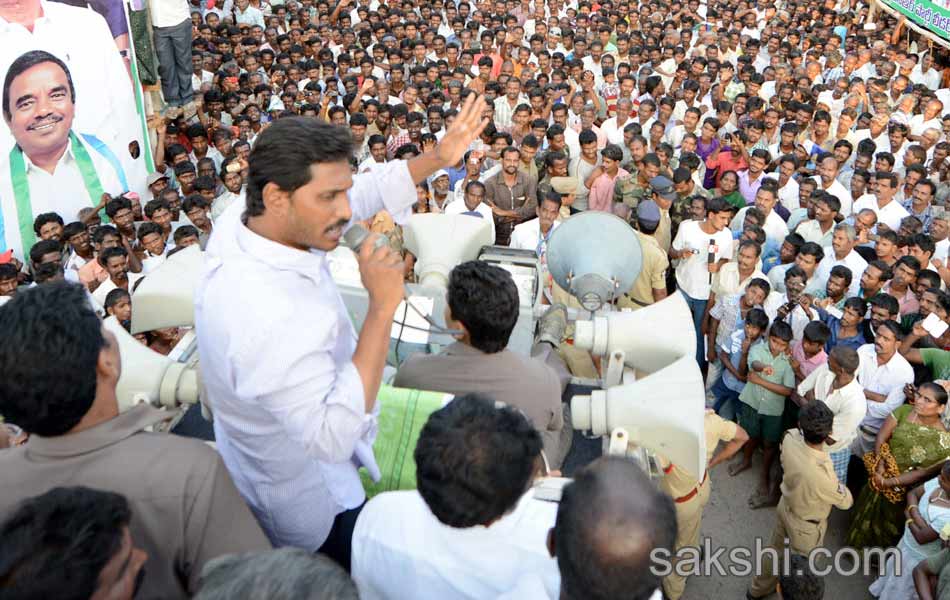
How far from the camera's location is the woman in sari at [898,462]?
3830 mm

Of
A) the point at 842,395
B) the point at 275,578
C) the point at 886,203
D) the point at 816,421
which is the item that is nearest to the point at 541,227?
the point at 842,395

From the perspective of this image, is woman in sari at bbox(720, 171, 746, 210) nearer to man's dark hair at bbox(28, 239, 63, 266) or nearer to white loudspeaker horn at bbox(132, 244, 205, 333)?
white loudspeaker horn at bbox(132, 244, 205, 333)

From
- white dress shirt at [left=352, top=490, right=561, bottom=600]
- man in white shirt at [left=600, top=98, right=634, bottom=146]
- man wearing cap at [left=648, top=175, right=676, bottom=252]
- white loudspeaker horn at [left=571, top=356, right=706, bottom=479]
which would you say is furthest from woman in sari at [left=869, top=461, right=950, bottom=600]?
man in white shirt at [left=600, top=98, right=634, bottom=146]

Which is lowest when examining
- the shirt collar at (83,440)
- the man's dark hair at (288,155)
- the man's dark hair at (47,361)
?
the shirt collar at (83,440)

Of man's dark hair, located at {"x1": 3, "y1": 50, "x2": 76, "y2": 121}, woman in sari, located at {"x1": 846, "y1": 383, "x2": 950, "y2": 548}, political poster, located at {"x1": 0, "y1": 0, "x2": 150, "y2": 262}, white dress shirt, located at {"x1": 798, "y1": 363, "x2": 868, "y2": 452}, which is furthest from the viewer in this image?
political poster, located at {"x1": 0, "y1": 0, "x2": 150, "y2": 262}

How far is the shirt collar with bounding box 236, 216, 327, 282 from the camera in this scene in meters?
1.59

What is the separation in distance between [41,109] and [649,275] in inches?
173

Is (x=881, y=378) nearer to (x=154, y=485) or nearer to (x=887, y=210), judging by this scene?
(x=887, y=210)

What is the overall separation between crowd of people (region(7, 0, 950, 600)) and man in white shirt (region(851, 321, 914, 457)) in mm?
16

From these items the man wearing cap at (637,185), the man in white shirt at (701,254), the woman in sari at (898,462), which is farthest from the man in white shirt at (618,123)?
the woman in sari at (898,462)

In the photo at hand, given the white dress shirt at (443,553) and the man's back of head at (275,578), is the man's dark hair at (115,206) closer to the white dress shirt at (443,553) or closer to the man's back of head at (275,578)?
the white dress shirt at (443,553)

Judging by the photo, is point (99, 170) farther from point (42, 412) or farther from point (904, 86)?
point (904, 86)

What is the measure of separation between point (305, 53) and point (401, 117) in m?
2.95

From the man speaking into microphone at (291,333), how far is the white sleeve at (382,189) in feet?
1.50
